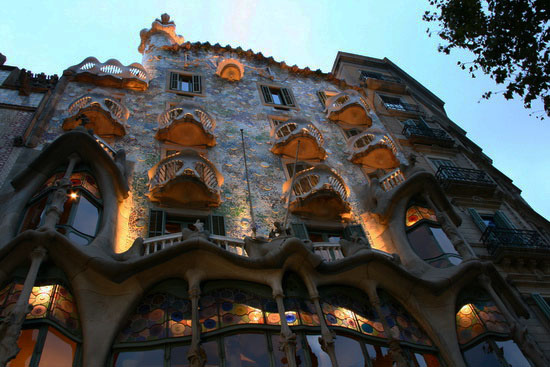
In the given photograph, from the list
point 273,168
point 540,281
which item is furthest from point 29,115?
point 540,281

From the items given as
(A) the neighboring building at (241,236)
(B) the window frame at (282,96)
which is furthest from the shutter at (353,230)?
(B) the window frame at (282,96)

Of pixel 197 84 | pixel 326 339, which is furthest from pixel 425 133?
pixel 326 339

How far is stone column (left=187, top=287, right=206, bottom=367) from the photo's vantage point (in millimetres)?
8626

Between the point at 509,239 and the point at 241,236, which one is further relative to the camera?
the point at 509,239

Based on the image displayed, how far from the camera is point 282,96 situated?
23047 mm

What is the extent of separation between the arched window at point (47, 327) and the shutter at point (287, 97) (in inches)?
591

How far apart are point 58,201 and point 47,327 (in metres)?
3.11

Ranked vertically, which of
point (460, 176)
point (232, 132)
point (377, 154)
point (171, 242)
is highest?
point (232, 132)

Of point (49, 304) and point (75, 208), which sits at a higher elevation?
point (75, 208)

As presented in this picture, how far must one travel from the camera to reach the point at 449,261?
13.2m

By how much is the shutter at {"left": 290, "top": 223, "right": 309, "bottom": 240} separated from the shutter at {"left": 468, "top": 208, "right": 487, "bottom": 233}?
6.80 meters

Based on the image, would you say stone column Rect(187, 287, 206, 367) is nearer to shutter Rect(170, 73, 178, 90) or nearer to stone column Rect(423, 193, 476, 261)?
stone column Rect(423, 193, 476, 261)

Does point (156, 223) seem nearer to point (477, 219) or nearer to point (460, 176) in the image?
point (477, 219)

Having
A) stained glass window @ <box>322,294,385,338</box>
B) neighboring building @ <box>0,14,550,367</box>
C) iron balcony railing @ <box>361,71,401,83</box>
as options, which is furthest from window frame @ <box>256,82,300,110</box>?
stained glass window @ <box>322,294,385,338</box>
